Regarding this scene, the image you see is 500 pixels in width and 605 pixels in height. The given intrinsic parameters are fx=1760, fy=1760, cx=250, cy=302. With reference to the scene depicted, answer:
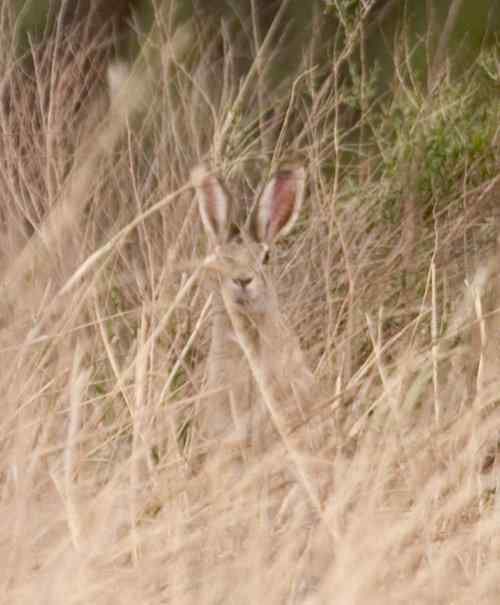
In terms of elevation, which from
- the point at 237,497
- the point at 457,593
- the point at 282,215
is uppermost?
the point at 282,215

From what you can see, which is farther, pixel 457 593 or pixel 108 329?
pixel 108 329

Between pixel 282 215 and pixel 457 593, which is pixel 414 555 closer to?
pixel 457 593

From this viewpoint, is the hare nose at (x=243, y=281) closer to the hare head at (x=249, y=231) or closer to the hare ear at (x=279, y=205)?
the hare head at (x=249, y=231)

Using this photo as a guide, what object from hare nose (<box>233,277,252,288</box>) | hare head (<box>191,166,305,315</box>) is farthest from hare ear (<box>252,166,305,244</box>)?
hare nose (<box>233,277,252,288</box>)

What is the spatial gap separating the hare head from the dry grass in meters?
0.09

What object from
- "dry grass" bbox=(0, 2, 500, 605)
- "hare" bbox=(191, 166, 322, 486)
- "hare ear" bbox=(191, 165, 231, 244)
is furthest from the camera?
"hare ear" bbox=(191, 165, 231, 244)

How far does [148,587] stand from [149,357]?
83 centimetres

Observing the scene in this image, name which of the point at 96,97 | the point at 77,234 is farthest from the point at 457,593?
the point at 96,97

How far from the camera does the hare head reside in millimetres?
4156

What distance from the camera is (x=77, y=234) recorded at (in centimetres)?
447

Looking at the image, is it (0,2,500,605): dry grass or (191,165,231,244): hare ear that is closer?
(0,2,500,605): dry grass

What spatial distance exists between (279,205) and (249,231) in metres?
0.11

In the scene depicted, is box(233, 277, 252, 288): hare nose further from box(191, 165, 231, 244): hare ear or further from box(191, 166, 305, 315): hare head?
box(191, 165, 231, 244): hare ear

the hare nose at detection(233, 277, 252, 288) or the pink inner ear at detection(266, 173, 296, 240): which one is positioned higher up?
the pink inner ear at detection(266, 173, 296, 240)
